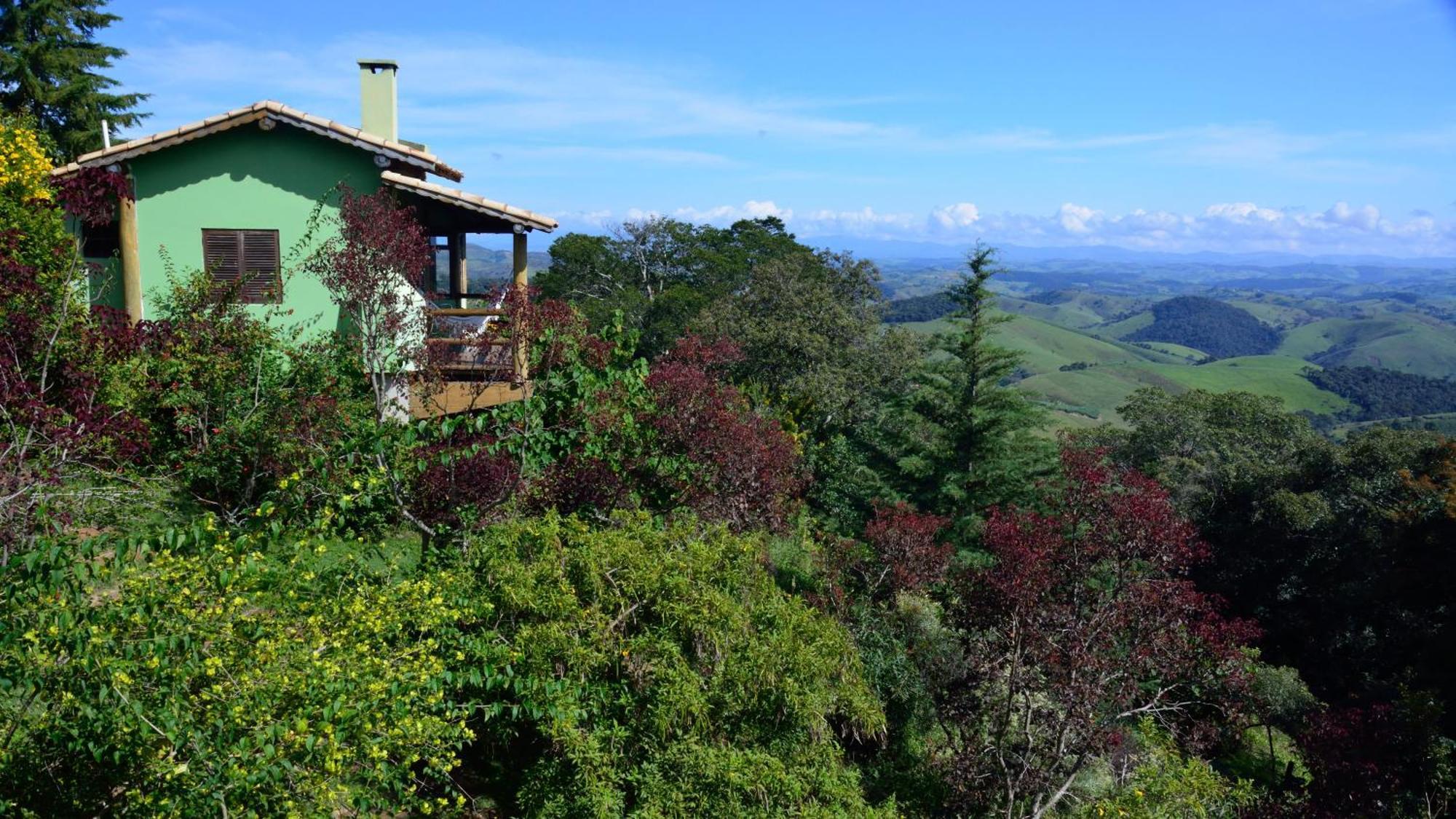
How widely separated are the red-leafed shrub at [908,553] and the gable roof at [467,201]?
756 centimetres

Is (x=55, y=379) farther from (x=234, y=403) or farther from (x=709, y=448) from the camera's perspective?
(x=709, y=448)

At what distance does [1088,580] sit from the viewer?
1166 centimetres

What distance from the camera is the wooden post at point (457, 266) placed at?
18969mm

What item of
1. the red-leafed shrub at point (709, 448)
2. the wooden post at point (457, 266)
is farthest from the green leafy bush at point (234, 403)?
the wooden post at point (457, 266)

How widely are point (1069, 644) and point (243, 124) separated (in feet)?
46.4

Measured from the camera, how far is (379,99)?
17.7 metres

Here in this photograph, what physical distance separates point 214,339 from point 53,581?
8.73 metres

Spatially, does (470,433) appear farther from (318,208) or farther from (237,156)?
(237,156)

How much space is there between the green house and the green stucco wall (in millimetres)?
14

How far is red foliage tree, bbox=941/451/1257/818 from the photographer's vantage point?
9.58 m

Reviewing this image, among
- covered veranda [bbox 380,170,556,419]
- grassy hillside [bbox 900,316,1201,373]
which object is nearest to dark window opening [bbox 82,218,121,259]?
covered veranda [bbox 380,170,556,419]

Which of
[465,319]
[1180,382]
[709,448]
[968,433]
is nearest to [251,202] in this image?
[465,319]

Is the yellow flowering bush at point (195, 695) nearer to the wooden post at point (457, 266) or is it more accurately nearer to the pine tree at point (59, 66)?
the wooden post at point (457, 266)

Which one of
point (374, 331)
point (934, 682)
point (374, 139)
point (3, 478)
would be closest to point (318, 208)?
point (374, 139)
